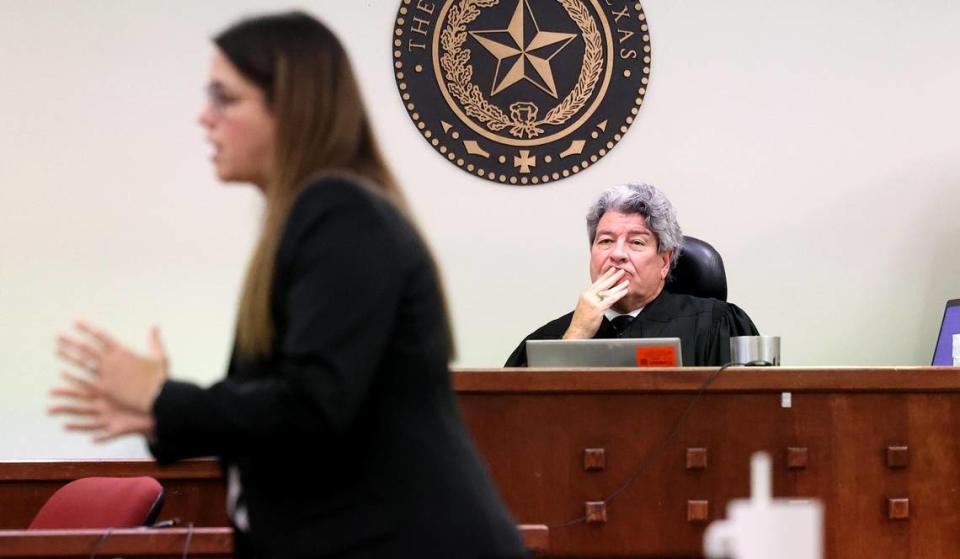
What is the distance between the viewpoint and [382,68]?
512 centimetres

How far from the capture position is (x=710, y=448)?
321cm

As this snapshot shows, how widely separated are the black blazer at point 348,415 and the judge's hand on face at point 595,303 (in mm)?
2935

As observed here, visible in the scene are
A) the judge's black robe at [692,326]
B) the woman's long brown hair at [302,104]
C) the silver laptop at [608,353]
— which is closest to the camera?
the woman's long brown hair at [302,104]

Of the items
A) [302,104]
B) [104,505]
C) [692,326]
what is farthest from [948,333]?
[302,104]

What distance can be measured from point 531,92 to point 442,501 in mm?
3961

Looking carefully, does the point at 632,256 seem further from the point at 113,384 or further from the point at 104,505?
the point at 113,384

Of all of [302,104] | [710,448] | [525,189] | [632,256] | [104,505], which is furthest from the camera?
[525,189]

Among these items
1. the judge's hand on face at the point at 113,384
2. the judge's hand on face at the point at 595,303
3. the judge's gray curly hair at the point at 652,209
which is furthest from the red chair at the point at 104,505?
the judge's gray curly hair at the point at 652,209

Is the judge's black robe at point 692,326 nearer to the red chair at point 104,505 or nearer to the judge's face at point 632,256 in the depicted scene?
the judge's face at point 632,256

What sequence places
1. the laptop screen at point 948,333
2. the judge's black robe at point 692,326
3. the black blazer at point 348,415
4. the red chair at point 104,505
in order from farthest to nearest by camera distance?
the laptop screen at point 948,333
the judge's black robe at point 692,326
the red chair at point 104,505
the black blazer at point 348,415

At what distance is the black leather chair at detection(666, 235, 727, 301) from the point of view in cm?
452

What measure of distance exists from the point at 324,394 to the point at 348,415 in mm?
34

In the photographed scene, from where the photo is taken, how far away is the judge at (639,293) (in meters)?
4.31

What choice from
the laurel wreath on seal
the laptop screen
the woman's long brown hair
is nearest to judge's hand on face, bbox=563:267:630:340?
the laurel wreath on seal
